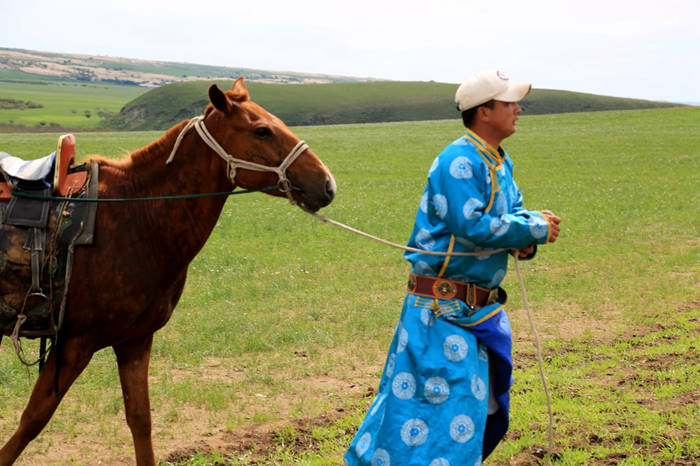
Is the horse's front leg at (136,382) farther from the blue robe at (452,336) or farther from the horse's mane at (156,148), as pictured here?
the blue robe at (452,336)

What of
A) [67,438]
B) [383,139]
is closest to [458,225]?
[67,438]

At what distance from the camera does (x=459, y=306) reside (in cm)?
360

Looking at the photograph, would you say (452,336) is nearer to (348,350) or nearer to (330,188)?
(330,188)

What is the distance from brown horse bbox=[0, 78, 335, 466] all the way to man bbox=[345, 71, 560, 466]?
0.81 m

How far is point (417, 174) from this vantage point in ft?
87.2

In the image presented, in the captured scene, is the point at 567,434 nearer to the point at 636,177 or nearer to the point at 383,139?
the point at 636,177

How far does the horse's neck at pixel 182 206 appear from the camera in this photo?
413cm

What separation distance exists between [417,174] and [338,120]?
222 ft

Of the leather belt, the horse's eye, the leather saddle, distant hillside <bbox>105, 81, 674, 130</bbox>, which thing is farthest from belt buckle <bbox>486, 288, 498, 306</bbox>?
distant hillside <bbox>105, 81, 674, 130</bbox>

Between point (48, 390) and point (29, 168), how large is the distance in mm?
1342

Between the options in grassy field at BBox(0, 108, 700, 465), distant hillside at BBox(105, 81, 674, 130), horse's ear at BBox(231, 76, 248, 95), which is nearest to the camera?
horse's ear at BBox(231, 76, 248, 95)

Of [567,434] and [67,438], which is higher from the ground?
[567,434]

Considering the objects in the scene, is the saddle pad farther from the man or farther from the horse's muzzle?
the man

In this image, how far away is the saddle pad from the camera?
4.11 m
